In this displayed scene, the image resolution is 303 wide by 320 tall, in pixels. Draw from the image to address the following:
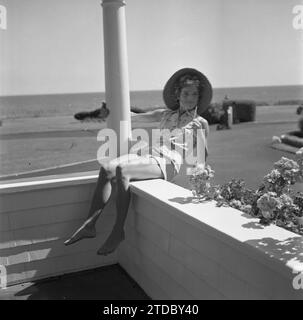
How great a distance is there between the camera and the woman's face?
273 cm

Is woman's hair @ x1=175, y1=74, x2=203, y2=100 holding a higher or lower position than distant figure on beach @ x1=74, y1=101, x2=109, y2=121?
higher

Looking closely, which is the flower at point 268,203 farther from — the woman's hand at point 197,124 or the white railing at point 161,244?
the woman's hand at point 197,124

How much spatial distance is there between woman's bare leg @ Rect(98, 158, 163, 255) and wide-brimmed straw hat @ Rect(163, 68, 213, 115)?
558 mm

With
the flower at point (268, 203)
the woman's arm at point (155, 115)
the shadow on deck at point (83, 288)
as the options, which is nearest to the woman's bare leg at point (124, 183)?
the shadow on deck at point (83, 288)

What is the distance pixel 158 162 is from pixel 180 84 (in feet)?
2.04

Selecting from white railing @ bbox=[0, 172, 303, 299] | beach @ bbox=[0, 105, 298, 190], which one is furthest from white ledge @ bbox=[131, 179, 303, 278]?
beach @ bbox=[0, 105, 298, 190]

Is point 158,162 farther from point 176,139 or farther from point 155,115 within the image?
point 155,115

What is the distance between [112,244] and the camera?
2273 mm

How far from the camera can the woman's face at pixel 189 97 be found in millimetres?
2729

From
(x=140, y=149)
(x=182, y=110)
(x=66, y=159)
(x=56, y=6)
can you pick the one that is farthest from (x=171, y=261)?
(x=66, y=159)
